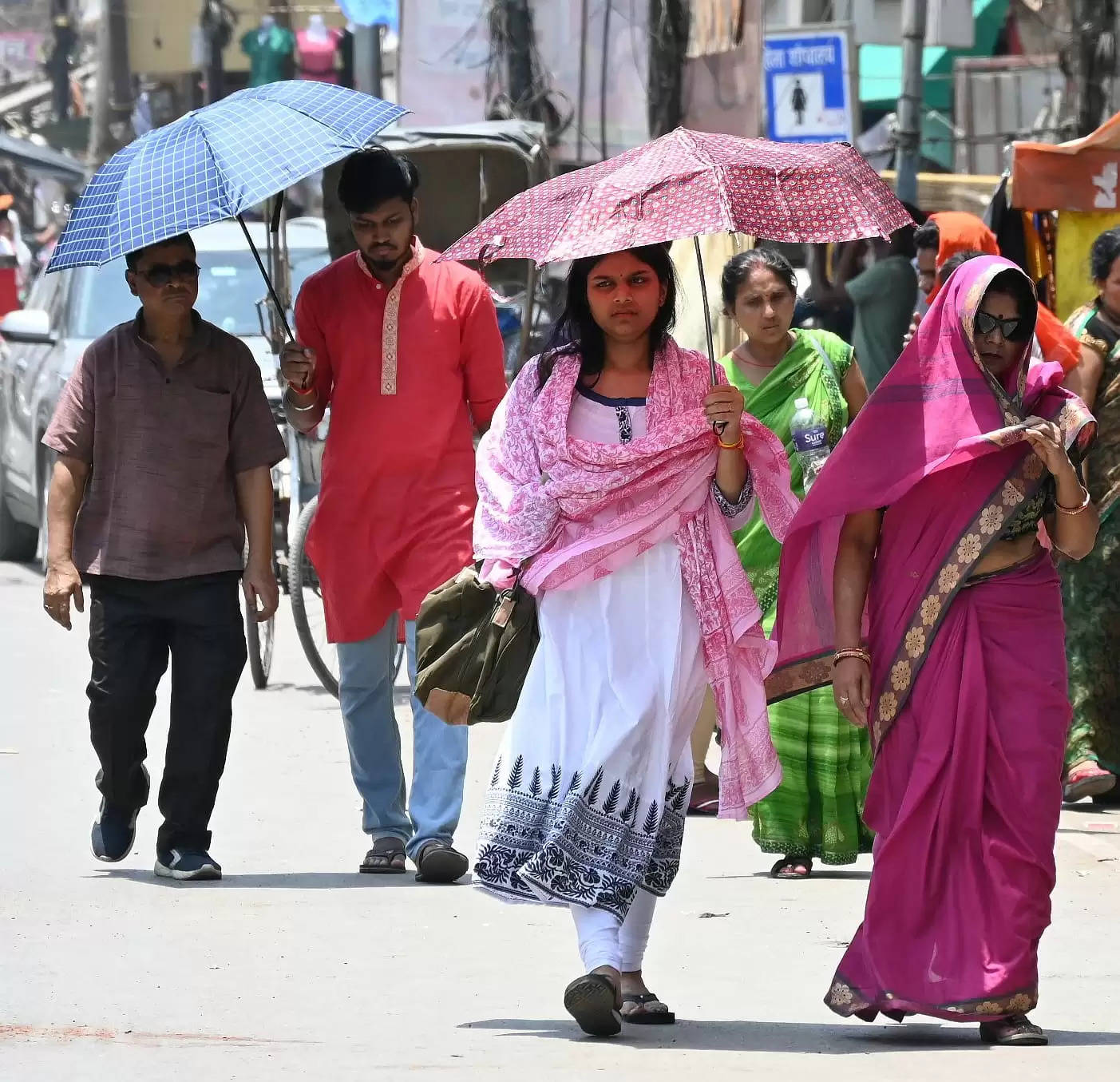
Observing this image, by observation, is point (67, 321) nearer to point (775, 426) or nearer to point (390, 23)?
point (775, 426)

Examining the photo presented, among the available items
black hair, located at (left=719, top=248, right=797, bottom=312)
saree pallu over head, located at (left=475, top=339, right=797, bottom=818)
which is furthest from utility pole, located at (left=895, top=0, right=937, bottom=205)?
saree pallu over head, located at (left=475, top=339, right=797, bottom=818)

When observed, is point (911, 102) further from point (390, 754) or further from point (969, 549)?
point (969, 549)

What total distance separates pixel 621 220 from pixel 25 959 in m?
2.33

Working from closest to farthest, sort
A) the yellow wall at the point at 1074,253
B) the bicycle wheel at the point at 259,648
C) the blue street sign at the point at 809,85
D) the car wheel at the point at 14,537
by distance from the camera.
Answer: the yellow wall at the point at 1074,253 < the bicycle wheel at the point at 259,648 < the car wheel at the point at 14,537 < the blue street sign at the point at 809,85

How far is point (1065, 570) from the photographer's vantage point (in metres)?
8.60

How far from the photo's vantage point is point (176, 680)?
7.19 m

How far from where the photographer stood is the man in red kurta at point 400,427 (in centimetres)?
709

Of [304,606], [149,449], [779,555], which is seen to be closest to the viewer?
[149,449]

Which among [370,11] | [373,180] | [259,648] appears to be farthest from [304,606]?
[370,11]

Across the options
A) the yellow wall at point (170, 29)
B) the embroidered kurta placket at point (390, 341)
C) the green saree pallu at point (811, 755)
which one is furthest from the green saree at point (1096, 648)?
the yellow wall at point (170, 29)

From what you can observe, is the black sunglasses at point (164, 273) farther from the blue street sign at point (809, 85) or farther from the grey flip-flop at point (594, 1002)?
the blue street sign at point (809, 85)

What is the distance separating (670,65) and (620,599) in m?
14.1

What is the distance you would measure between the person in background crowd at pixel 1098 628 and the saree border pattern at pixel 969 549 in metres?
3.14

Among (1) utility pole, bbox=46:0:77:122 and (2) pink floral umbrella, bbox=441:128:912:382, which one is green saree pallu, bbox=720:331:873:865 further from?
(1) utility pole, bbox=46:0:77:122
